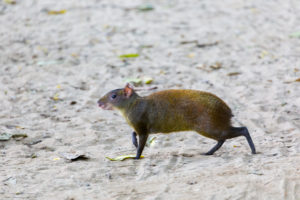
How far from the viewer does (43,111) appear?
667cm

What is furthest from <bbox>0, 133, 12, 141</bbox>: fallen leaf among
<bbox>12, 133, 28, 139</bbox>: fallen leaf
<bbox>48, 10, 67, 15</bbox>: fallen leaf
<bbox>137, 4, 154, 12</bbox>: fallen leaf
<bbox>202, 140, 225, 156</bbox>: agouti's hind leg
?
<bbox>137, 4, 154, 12</bbox>: fallen leaf

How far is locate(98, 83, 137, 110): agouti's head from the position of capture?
17.4 feet

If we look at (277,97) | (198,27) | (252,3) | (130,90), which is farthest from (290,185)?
(252,3)

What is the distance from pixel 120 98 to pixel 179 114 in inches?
27.1

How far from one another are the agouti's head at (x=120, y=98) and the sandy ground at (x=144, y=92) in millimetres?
476

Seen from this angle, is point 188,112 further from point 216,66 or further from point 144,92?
point 216,66

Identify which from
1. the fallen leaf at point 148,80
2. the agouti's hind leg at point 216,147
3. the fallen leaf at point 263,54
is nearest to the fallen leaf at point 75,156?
the agouti's hind leg at point 216,147

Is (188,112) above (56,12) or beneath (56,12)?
above

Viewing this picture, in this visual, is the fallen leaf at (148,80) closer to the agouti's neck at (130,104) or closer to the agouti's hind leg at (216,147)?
the agouti's neck at (130,104)

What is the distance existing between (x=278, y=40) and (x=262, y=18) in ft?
5.28

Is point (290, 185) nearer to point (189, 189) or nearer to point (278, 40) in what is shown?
point (189, 189)

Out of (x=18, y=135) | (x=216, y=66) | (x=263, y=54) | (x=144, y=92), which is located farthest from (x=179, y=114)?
(x=263, y=54)

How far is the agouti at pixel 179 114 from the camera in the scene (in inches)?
194

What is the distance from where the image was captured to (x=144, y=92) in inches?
294
